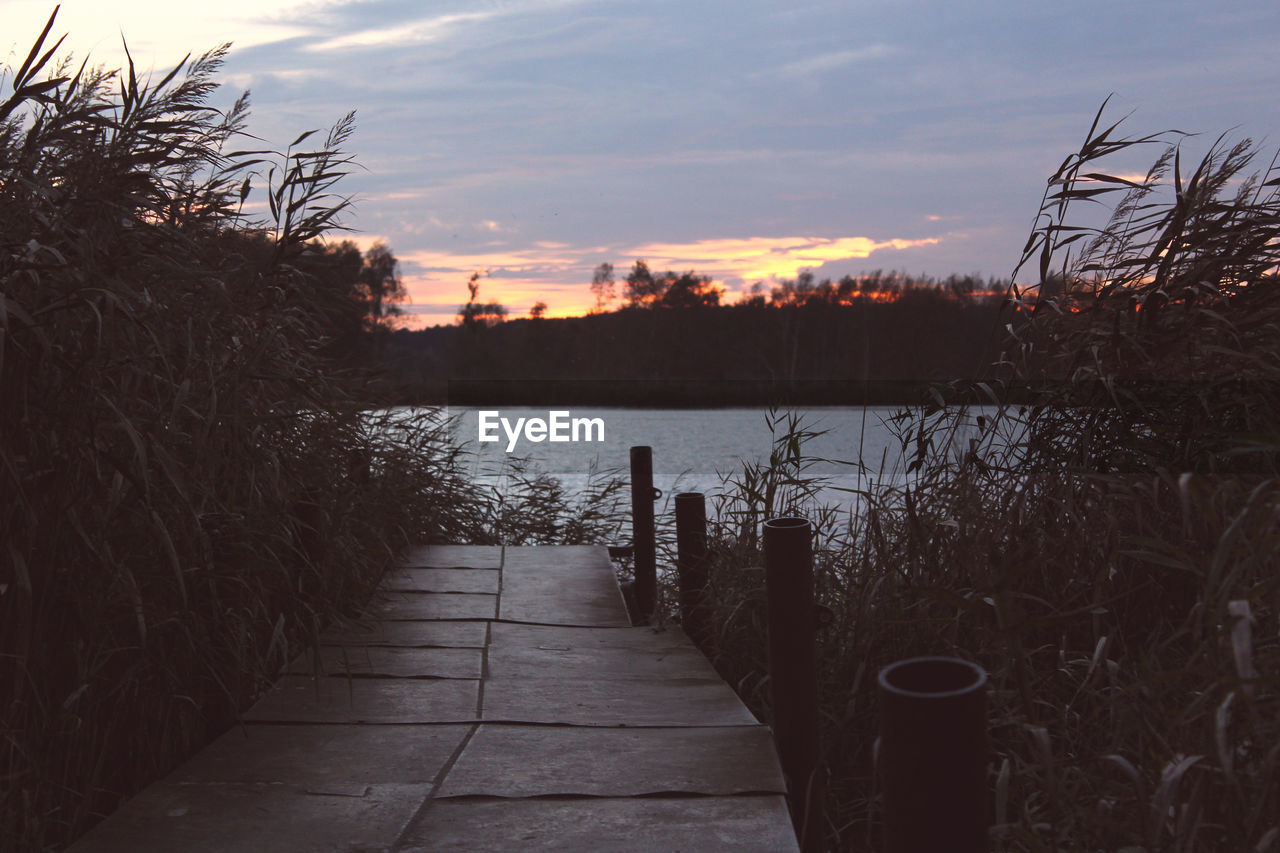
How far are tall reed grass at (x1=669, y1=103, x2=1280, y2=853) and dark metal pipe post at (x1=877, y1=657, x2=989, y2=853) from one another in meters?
1.02

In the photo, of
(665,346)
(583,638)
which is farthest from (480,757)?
(665,346)

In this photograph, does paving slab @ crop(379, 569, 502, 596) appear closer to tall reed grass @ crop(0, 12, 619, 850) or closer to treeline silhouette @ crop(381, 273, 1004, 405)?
tall reed grass @ crop(0, 12, 619, 850)

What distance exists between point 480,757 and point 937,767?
171 cm

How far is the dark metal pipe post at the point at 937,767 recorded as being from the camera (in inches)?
55.4

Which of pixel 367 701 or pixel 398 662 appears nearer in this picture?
pixel 367 701

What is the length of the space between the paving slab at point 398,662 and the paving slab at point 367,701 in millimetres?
49

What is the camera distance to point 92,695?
99.6 inches

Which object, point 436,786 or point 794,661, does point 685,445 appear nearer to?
point 794,661

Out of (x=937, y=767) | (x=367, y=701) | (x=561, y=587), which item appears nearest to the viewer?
(x=937, y=767)

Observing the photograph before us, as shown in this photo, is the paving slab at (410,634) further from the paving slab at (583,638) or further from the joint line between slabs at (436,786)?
the joint line between slabs at (436,786)

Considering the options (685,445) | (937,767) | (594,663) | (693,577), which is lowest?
(685,445)

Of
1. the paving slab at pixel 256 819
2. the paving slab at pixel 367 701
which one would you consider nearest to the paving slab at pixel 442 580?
the paving slab at pixel 367 701

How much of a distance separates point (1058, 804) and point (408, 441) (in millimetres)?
4707

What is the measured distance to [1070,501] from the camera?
11.5ft
